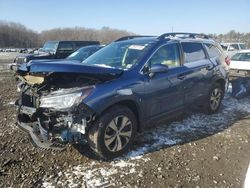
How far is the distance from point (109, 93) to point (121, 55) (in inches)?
46.8

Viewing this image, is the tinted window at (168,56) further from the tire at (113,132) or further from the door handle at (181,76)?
the tire at (113,132)

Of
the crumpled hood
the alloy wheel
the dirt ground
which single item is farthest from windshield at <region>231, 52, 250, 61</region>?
the crumpled hood

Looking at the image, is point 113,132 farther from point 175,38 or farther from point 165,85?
point 175,38

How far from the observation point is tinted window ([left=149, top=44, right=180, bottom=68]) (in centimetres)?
472

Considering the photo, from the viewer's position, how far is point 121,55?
4.89 metres

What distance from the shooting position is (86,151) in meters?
4.45

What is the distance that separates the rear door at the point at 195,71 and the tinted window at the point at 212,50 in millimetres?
219

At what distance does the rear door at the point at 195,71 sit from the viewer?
543cm

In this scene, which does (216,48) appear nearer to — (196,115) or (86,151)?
(196,115)

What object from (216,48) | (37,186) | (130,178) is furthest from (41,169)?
(216,48)

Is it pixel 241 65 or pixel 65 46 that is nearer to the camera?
pixel 241 65

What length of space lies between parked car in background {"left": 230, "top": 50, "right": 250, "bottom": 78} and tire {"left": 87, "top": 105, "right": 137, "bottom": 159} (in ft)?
25.1

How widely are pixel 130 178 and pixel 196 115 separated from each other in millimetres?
3341

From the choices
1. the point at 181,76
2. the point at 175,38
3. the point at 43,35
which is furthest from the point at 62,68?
the point at 43,35
